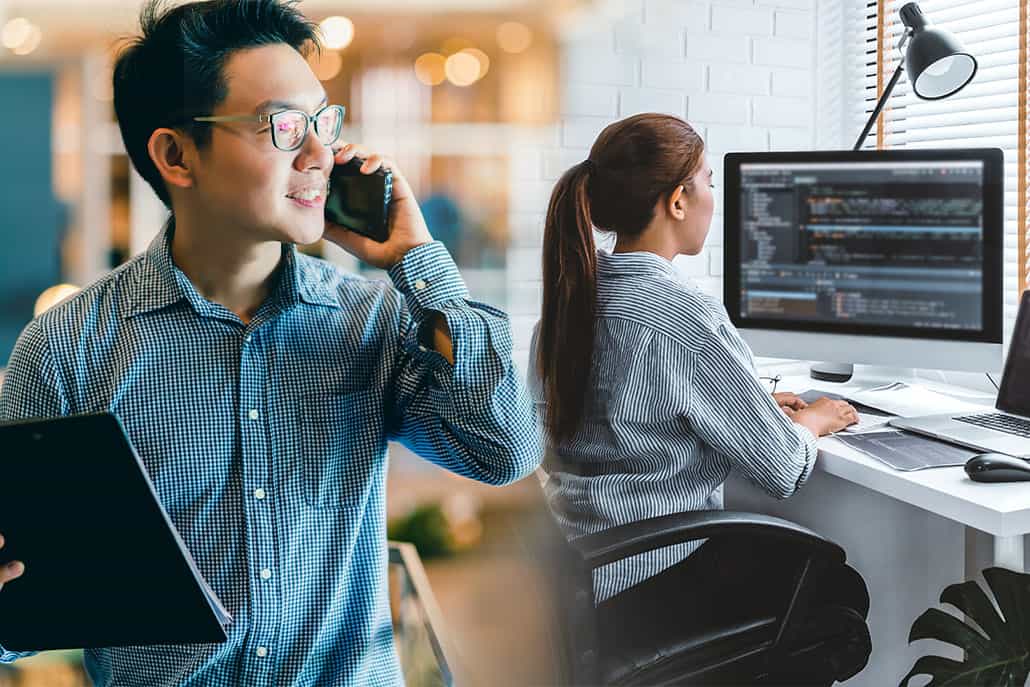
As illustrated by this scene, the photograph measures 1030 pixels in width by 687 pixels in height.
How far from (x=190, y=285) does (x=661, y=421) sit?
2.29ft

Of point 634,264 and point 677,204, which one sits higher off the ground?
point 677,204

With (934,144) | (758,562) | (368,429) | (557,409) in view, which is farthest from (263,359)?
(934,144)

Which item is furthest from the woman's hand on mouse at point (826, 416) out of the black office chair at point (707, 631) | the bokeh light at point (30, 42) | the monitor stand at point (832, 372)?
the bokeh light at point (30, 42)

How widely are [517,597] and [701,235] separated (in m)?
0.67

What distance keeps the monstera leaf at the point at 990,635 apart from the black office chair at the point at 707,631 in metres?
0.15

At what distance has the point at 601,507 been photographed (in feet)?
4.34

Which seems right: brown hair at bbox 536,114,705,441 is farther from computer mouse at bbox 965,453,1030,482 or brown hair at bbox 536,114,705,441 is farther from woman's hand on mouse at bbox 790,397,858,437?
computer mouse at bbox 965,453,1030,482

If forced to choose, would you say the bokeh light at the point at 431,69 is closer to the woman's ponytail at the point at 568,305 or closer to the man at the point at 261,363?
the woman's ponytail at the point at 568,305

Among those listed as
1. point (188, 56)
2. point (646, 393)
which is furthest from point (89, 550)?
point (646, 393)

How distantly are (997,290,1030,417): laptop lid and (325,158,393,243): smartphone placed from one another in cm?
111

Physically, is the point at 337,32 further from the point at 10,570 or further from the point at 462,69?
the point at 10,570

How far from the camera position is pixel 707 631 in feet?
4.07

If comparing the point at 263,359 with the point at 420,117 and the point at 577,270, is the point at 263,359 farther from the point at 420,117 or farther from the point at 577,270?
the point at 420,117

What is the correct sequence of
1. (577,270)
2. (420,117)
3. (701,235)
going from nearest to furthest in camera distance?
1. (577,270)
2. (701,235)
3. (420,117)
